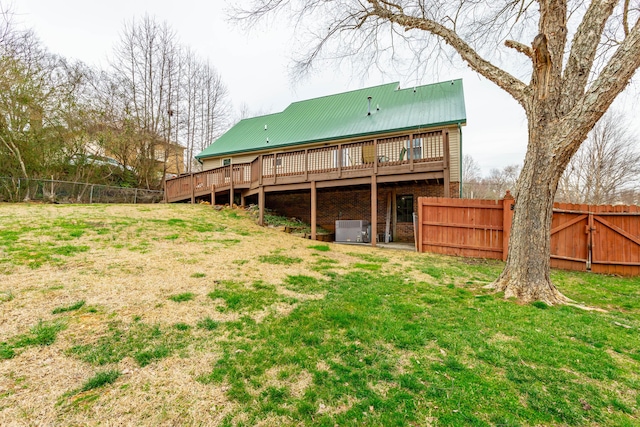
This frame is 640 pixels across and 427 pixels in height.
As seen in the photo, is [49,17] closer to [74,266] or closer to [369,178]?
[74,266]

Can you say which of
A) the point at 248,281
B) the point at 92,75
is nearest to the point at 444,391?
the point at 248,281

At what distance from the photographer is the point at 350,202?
1358 centimetres

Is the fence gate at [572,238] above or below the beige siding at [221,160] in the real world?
below

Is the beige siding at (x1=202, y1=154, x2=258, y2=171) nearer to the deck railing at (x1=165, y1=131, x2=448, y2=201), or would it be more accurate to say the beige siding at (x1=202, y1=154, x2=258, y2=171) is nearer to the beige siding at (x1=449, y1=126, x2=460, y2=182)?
the deck railing at (x1=165, y1=131, x2=448, y2=201)

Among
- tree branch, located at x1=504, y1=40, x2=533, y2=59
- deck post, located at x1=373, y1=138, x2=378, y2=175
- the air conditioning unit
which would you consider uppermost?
tree branch, located at x1=504, y1=40, x2=533, y2=59

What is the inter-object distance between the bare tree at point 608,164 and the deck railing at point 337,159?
1698cm

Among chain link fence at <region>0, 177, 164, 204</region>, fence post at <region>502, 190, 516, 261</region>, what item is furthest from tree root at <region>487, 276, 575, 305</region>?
chain link fence at <region>0, 177, 164, 204</region>

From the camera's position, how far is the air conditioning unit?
10.9m

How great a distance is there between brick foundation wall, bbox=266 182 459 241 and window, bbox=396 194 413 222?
0.19m

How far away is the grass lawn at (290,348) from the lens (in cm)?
193

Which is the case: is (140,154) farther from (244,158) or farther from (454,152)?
(454,152)

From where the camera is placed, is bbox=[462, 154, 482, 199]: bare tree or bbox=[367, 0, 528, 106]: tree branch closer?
bbox=[367, 0, 528, 106]: tree branch

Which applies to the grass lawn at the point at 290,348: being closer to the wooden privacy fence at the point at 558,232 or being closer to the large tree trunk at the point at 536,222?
the large tree trunk at the point at 536,222

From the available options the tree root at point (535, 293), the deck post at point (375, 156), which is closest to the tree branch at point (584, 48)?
the tree root at point (535, 293)
